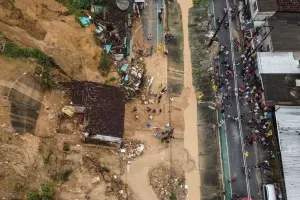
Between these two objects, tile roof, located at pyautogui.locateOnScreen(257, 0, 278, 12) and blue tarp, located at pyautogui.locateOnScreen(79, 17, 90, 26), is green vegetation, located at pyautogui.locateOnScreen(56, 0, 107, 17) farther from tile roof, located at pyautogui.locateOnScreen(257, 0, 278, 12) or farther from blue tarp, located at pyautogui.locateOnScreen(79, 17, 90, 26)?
tile roof, located at pyautogui.locateOnScreen(257, 0, 278, 12)

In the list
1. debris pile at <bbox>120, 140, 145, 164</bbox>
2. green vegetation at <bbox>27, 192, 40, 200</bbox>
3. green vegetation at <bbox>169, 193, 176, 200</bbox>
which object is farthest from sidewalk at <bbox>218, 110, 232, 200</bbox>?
green vegetation at <bbox>27, 192, 40, 200</bbox>

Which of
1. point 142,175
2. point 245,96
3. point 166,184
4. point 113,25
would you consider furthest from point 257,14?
point 142,175

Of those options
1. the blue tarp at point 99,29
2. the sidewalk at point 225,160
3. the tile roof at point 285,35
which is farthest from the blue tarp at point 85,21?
the tile roof at point 285,35

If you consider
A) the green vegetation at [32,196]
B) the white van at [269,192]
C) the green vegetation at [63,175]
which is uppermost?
the green vegetation at [63,175]

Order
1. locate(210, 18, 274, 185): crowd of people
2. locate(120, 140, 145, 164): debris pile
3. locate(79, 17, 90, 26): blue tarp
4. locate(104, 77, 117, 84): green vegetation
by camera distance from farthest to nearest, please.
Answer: locate(79, 17, 90, 26): blue tarp
locate(104, 77, 117, 84): green vegetation
locate(210, 18, 274, 185): crowd of people
locate(120, 140, 145, 164): debris pile

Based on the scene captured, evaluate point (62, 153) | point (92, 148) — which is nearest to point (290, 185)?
point (92, 148)

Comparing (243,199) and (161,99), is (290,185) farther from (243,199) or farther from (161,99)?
(161,99)

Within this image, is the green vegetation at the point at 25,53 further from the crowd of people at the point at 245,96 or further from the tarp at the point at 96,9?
the crowd of people at the point at 245,96
